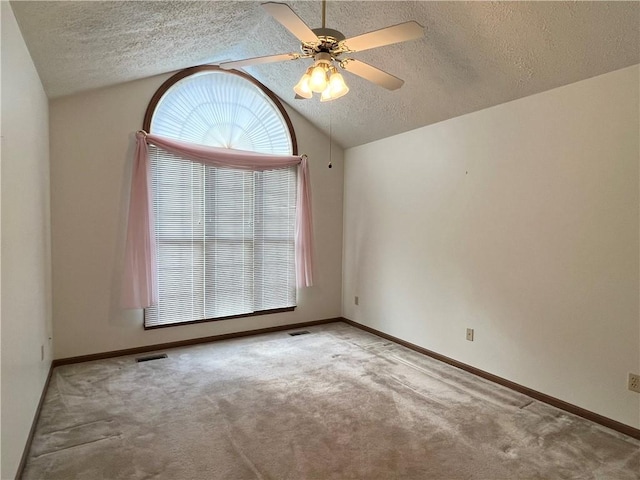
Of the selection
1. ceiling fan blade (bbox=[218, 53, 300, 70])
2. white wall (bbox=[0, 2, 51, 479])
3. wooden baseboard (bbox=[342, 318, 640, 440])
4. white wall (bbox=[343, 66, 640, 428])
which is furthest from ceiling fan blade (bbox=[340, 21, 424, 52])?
wooden baseboard (bbox=[342, 318, 640, 440])

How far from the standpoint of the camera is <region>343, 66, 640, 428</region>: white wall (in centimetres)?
246

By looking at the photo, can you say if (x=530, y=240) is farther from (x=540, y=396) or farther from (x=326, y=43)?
(x=326, y=43)

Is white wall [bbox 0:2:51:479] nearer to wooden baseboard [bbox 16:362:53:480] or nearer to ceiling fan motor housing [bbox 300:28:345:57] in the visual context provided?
wooden baseboard [bbox 16:362:53:480]

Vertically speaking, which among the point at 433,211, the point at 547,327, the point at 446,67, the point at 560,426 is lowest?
the point at 560,426

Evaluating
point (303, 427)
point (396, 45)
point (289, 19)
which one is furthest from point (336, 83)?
point (303, 427)

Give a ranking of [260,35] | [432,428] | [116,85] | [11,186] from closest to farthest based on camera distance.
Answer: [11,186] → [432,428] → [260,35] → [116,85]

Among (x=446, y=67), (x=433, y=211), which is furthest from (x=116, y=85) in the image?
(x=433, y=211)

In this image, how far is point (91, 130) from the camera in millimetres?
3516

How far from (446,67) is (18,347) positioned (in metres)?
3.42

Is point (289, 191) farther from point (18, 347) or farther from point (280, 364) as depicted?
point (18, 347)

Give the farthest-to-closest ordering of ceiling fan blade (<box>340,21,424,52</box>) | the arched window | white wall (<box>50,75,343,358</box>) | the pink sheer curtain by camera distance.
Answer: the arched window < the pink sheer curtain < white wall (<box>50,75,343,358</box>) < ceiling fan blade (<box>340,21,424,52</box>)

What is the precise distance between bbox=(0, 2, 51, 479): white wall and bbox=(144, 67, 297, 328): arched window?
1174mm

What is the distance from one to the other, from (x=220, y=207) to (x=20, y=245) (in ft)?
7.42

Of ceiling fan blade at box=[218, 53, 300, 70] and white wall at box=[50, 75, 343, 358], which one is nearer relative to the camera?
ceiling fan blade at box=[218, 53, 300, 70]
